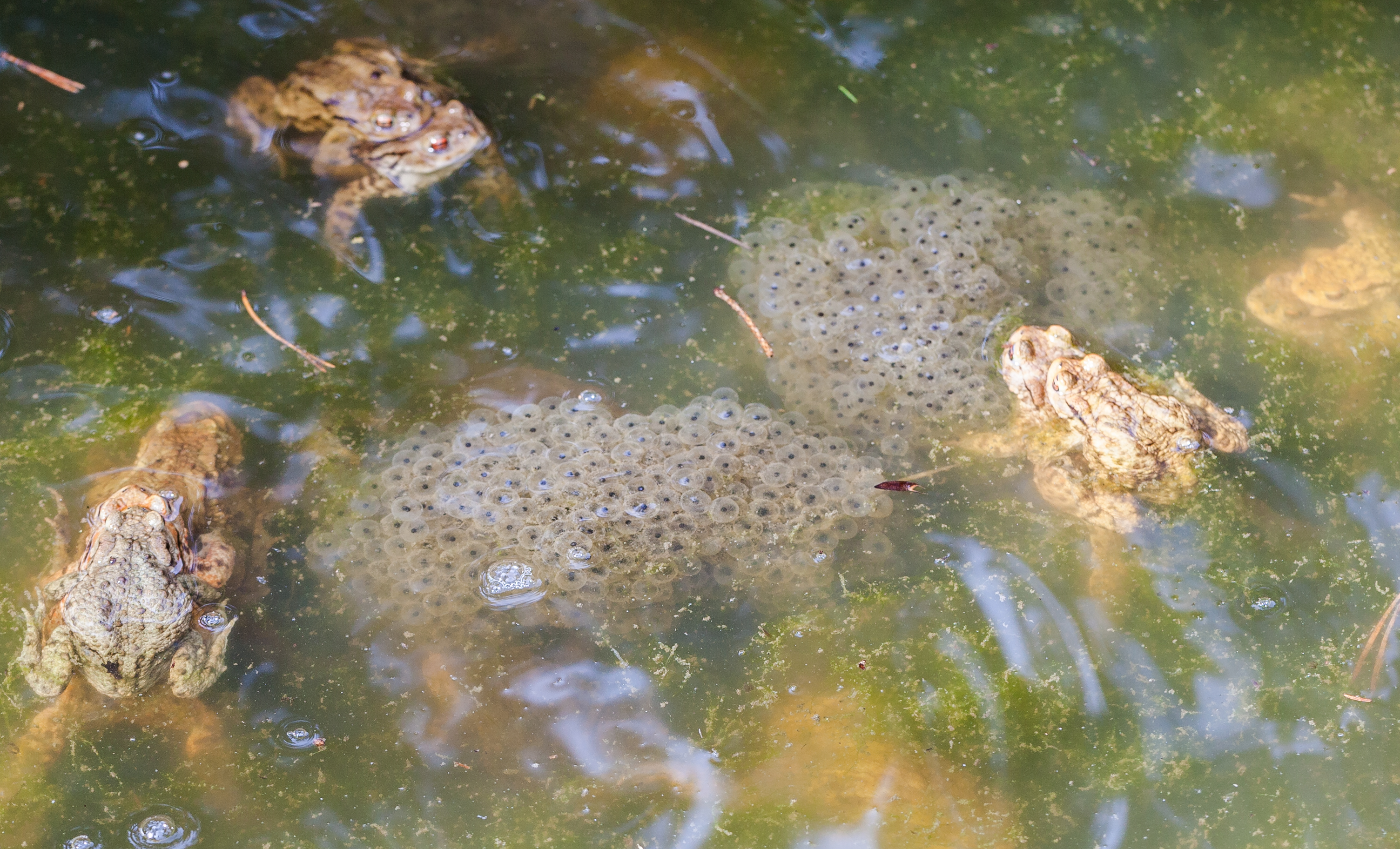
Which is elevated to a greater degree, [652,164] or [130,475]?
[652,164]

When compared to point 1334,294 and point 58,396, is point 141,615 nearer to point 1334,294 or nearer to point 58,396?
point 58,396

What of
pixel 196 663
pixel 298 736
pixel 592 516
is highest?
pixel 592 516

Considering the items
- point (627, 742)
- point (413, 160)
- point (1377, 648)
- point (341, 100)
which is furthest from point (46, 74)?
point (1377, 648)

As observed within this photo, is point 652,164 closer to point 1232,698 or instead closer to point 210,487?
point 210,487

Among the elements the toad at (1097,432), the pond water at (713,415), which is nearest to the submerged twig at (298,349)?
the pond water at (713,415)

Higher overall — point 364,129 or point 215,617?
point 364,129

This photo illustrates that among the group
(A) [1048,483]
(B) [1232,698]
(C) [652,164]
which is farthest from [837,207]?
(B) [1232,698]
